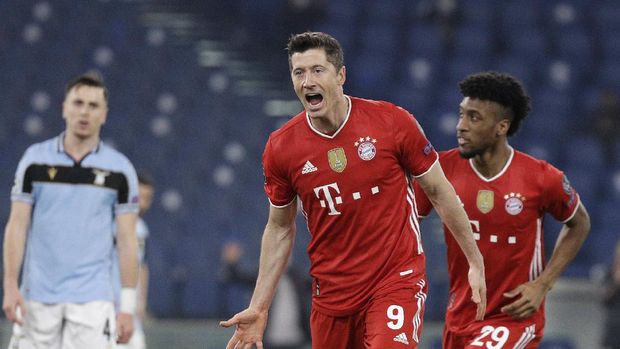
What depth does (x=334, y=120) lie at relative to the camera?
18.4 ft

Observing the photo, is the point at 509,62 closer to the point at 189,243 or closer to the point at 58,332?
the point at 189,243

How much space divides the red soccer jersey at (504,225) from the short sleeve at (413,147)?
802 millimetres

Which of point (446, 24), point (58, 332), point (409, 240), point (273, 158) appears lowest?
point (58, 332)

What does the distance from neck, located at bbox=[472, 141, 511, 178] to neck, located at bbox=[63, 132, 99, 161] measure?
2.28 m

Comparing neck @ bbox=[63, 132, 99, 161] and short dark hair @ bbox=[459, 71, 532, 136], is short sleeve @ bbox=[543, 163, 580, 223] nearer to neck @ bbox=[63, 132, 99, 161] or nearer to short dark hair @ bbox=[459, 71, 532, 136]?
short dark hair @ bbox=[459, 71, 532, 136]

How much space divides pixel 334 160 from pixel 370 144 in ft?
0.63

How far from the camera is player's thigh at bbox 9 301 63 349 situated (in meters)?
6.72

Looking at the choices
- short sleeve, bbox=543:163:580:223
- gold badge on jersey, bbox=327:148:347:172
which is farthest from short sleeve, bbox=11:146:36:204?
short sleeve, bbox=543:163:580:223

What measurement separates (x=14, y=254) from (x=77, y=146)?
74cm

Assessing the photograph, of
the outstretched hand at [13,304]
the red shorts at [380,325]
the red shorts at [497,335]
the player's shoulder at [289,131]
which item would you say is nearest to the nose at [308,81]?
the player's shoulder at [289,131]

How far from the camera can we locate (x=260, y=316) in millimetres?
5672

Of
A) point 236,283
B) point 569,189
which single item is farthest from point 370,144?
point 236,283

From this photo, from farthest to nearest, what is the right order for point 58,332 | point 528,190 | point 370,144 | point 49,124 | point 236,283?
1. point 49,124
2. point 236,283
3. point 58,332
4. point 528,190
5. point 370,144

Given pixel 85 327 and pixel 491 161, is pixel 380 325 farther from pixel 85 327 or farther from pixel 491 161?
pixel 85 327
